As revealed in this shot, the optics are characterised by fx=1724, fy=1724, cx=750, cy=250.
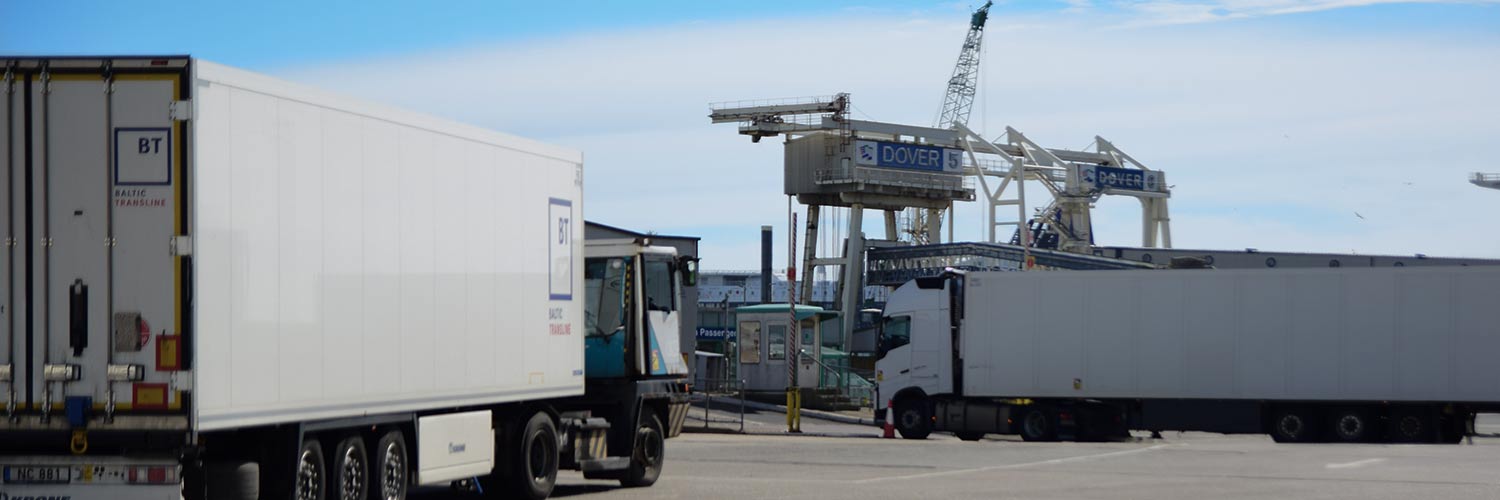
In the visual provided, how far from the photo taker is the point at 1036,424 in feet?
104

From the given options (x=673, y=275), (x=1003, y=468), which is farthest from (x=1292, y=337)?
(x=673, y=275)

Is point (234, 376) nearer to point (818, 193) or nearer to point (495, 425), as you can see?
point (495, 425)

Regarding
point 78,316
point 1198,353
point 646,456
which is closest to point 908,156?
point 1198,353

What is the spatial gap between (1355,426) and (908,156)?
1630 inches

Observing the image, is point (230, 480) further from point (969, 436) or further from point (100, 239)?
point (969, 436)

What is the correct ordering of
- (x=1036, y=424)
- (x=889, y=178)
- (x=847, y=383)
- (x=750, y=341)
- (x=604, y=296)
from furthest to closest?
(x=889, y=178), (x=847, y=383), (x=750, y=341), (x=1036, y=424), (x=604, y=296)

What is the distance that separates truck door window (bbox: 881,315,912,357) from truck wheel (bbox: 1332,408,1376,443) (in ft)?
26.0

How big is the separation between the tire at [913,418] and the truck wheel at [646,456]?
1466 centimetres

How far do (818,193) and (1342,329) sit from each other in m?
40.4

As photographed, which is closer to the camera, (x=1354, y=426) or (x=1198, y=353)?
(x=1354, y=426)

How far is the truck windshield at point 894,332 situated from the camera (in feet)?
108

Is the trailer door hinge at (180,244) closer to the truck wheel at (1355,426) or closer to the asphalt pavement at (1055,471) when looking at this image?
the asphalt pavement at (1055,471)

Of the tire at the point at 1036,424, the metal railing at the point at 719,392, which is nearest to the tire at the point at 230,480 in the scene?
the tire at the point at 1036,424

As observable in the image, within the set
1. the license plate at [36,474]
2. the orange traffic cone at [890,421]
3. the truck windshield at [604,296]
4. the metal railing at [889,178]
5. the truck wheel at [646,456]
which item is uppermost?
the metal railing at [889,178]
